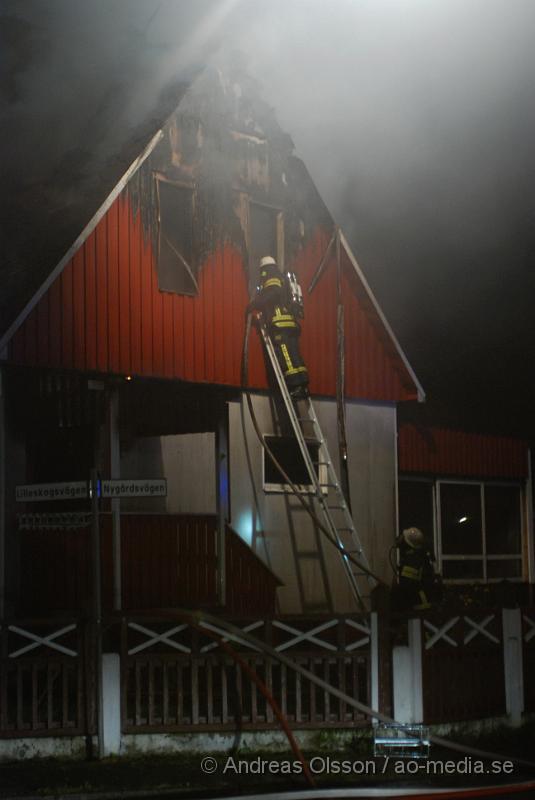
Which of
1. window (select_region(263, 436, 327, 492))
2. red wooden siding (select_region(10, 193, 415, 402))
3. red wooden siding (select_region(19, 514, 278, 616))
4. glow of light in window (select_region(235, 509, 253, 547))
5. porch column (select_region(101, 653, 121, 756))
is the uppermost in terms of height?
red wooden siding (select_region(10, 193, 415, 402))

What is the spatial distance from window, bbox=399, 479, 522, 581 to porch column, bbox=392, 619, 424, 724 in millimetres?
7675

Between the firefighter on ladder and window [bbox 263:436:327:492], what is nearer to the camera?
the firefighter on ladder

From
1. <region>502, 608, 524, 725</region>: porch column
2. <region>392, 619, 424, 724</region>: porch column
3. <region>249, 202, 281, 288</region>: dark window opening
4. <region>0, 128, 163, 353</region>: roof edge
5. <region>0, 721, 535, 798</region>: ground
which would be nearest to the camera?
<region>0, 721, 535, 798</region>: ground

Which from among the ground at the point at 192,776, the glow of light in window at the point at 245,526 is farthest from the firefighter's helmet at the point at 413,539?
the ground at the point at 192,776

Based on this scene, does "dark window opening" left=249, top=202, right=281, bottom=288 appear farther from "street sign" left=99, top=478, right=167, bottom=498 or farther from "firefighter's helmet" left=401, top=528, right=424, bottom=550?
"street sign" left=99, top=478, right=167, bottom=498

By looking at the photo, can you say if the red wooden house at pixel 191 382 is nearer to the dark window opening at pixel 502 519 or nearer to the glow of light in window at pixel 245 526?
the glow of light in window at pixel 245 526

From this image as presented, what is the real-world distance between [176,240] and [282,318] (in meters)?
1.64

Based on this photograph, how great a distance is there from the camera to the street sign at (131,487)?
9.30 m

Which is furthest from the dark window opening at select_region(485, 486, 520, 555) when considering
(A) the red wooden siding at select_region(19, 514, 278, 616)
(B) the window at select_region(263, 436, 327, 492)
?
(A) the red wooden siding at select_region(19, 514, 278, 616)

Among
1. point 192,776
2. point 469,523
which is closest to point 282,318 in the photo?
point 469,523

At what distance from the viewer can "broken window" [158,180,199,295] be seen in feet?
43.3

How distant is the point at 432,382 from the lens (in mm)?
20266

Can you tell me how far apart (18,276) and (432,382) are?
9839 mm

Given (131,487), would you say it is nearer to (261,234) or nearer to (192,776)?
(192,776)
